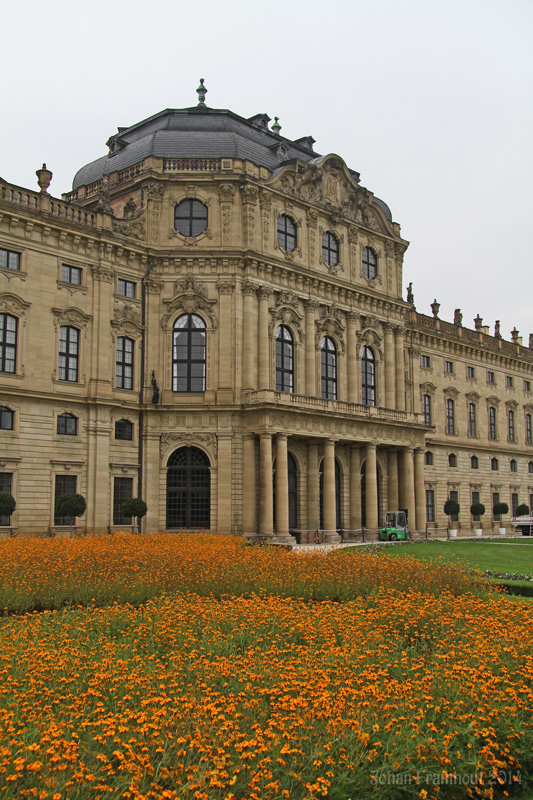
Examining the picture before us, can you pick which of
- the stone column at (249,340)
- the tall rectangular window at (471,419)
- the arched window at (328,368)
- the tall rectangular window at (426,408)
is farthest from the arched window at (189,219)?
the tall rectangular window at (471,419)

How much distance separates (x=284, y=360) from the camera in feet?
158

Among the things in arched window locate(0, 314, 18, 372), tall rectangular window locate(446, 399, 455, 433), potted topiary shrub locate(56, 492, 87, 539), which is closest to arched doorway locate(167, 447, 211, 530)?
potted topiary shrub locate(56, 492, 87, 539)

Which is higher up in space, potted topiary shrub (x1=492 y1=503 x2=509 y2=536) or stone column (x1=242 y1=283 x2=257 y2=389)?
stone column (x1=242 y1=283 x2=257 y2=389)

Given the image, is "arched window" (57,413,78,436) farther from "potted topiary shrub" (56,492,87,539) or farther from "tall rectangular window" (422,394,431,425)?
"tall rectangular window" (422,394,431,425)

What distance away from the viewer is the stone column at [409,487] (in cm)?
5331

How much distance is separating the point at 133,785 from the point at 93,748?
133 centimetres

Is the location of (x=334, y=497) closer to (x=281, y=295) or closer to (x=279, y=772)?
(x=281, y=295)

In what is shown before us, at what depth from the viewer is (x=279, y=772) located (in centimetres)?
745

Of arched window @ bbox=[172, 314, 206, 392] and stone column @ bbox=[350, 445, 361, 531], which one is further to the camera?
stone column @ bbox=[350, 445, 361, 531]

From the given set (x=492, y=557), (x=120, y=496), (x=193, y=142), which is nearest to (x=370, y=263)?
(x=193, y=142)

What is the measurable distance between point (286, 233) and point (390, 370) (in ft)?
45.0

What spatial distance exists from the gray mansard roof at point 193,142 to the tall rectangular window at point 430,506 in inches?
1155

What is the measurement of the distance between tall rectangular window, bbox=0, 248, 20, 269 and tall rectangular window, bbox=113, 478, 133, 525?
42.1ft

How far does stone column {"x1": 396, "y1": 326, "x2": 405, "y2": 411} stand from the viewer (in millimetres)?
55934
